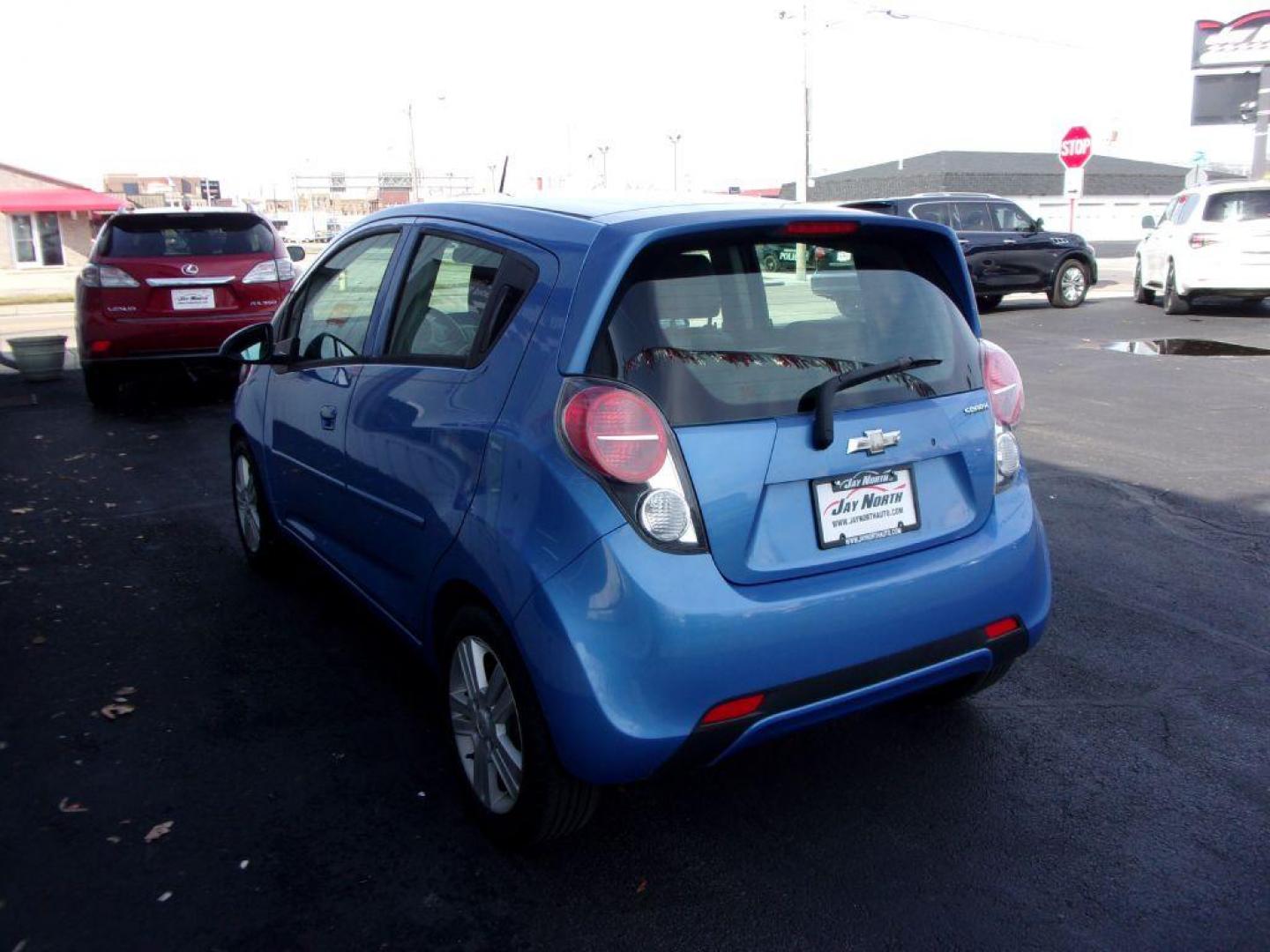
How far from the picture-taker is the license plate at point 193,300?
9945 mm

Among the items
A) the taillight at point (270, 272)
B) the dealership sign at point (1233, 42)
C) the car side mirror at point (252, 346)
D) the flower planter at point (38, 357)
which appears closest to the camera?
the car side mirror at point (252, 346)

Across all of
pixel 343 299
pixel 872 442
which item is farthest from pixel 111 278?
pixel 872 442

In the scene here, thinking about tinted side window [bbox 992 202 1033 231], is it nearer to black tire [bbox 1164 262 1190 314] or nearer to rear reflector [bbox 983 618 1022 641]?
black tire [bbox 1164 262 1190 314]

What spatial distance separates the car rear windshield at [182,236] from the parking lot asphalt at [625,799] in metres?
5.29

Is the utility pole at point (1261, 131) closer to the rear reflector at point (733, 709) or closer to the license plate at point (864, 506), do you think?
the license plate at point (864, 506)

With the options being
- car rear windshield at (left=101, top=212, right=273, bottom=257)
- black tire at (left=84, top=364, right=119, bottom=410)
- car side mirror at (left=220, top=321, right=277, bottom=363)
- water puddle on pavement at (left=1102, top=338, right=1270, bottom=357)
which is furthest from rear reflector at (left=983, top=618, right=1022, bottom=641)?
water puddle on pavement at (left=1102, top=338, right=1270, bottom=357)

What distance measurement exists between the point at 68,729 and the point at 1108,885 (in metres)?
3.32

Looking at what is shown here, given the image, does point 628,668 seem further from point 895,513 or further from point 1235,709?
point 1235,709

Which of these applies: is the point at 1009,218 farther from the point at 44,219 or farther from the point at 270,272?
the point at 44,219

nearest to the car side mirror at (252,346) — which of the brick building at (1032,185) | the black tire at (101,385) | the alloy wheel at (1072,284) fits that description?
the black tire at (101,385)

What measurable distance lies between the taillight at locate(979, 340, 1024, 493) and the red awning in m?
43.4

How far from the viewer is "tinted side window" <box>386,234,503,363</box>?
10.7 ft

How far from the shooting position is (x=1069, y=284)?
62.7 feet

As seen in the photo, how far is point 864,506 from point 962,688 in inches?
43.1
